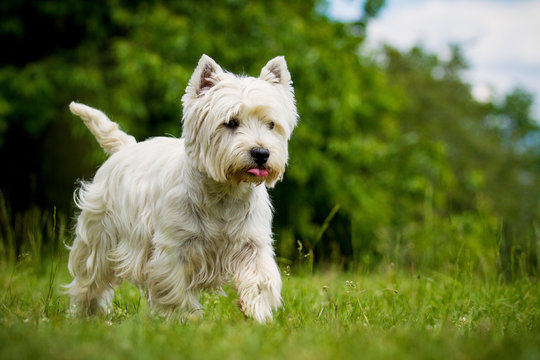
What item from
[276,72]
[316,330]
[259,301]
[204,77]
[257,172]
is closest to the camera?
[316,330]

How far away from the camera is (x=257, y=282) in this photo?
385 cm

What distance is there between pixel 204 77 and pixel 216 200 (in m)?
0.92

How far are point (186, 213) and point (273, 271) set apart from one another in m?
0.72

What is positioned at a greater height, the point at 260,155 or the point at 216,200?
the point at 260,155

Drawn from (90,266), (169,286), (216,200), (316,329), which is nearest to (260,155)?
(216,200)

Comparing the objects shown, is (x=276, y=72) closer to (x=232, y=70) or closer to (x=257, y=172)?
(x=257, y=172)

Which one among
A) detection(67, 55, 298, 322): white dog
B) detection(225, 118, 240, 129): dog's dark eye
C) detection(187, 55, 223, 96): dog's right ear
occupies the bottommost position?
detection(67, 55, 298, 322): white dog

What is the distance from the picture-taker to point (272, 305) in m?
3.91

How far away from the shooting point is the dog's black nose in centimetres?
395

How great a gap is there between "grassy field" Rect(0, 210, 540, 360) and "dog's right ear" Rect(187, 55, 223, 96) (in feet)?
4.92

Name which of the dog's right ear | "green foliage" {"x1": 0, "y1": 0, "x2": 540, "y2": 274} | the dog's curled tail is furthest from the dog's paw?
"green foliage" {"x1": 0, "y1": 0, "x2": 540, "y2": 274}

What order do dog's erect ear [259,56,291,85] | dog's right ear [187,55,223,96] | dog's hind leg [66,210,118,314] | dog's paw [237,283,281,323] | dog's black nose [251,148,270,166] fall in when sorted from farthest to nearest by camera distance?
dog's hind leg [66,210,118,314]
dog's erect ear [259,56,291,85]
dog's right ear [187,55,223,96]
dog's black nose [251,148,270,166]
dog's paw [237,283,281,323]

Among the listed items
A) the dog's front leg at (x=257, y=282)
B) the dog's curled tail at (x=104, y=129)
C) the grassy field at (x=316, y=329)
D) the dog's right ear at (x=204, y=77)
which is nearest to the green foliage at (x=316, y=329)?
the grassy field at (x=316, y=329)

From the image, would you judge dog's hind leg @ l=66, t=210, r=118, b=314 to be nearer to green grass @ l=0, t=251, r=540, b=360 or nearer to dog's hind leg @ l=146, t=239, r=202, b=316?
green grass @ l=0, t=251, r=540, b=360
